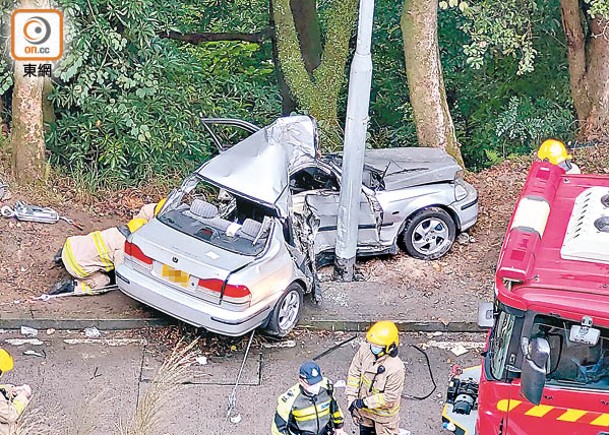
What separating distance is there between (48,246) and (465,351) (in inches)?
182

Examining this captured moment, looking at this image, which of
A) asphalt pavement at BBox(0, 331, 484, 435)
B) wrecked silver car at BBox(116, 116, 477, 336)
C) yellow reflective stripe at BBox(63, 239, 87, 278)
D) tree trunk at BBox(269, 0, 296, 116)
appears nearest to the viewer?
asphalt pavement at BBox(0, 331, 484, 435)

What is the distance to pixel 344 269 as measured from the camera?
10.8 metres

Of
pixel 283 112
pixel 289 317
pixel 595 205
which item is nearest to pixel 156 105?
pixel 283 112

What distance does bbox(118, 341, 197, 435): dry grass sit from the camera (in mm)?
7203

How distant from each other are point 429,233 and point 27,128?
4999mm

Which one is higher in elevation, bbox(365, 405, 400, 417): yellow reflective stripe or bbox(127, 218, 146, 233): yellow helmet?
bbox(127, 218, 146, 233): yellow helmet

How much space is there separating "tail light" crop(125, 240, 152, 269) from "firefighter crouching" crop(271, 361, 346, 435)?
2.86m

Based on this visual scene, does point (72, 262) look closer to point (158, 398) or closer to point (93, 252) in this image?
point (93, 252)


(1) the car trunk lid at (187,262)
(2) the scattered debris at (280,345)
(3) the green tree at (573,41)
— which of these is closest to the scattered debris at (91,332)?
(1) the car trunk lid at (187,262)

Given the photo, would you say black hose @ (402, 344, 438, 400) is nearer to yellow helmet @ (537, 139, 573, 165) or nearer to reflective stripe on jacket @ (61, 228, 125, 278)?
yellow helmet @ (537, 139, 573, 165)

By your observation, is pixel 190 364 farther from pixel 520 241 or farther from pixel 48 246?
pixel 520 241

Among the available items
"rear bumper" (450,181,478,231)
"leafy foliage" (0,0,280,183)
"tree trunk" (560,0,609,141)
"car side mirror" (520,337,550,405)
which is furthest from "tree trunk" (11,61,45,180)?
"car side mirror" (520,337,550,405)

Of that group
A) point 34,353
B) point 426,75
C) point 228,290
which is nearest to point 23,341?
point 34,353

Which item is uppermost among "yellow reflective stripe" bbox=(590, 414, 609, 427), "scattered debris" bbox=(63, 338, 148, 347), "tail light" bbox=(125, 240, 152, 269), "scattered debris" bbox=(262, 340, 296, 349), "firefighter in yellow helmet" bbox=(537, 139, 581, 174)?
"firefighter in yellow helmet" bbox=(537, 139, 581, 174)
